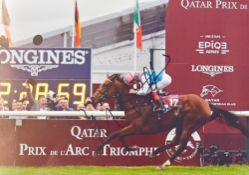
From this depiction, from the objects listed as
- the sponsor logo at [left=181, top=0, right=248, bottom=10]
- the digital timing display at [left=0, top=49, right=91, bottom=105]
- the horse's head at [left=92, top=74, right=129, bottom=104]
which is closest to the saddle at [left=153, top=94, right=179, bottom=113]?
the horse's head at [left=92, top=74, right=129, bottom=104]

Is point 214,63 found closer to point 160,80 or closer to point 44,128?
point 160,80

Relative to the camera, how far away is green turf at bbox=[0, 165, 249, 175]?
11.7m

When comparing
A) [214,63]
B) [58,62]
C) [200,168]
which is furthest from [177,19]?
[200,168]

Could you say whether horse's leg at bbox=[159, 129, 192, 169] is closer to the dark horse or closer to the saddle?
the dark horse

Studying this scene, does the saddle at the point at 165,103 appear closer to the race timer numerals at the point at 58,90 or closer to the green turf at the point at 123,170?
the green turf at the point at 123,170

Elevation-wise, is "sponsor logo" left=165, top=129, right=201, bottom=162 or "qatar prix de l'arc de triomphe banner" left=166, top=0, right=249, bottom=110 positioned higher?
"qatar prix de l'arc de triomphe banner" left=166, top=0, right=249, bottom=110

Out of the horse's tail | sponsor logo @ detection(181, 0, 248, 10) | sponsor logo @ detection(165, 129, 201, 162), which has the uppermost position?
sponsor logo @ detection(181, 0, 248, 10)

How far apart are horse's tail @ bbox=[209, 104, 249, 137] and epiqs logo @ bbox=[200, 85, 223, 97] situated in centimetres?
239

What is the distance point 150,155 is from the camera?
12719 millimetres

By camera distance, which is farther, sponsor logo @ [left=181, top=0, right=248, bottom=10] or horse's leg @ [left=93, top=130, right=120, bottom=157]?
sponsor logo @ [left=181, top=0, right=248, bottom=10]

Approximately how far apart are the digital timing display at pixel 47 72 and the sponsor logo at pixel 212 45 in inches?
114

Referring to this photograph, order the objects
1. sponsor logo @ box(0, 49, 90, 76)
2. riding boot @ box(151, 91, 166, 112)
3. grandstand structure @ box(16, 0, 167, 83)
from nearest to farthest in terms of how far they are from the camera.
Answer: riding boot @ box(151, 91, 166, 112)
sponsor logo @ box(0, 49, 90, 76)
grandstand structure @ box(16, 0, 167, 83)

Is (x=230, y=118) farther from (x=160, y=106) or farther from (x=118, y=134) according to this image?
(x=118, y=134)

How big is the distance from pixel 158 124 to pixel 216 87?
10.5 feet
